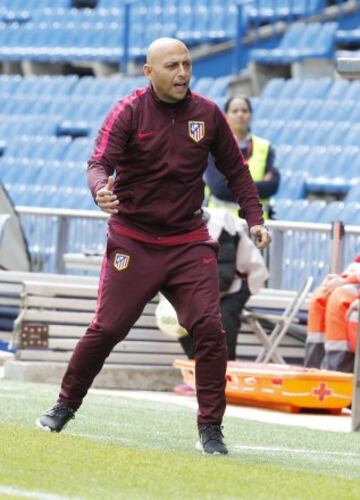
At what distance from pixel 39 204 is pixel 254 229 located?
14.4m

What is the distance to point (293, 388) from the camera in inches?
458

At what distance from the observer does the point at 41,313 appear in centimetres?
1306

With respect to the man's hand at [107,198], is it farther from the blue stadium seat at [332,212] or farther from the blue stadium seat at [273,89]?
the blue stadium seat at [273,89]

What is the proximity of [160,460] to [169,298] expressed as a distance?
1181mm

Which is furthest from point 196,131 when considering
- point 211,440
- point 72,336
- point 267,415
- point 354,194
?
point 354,194

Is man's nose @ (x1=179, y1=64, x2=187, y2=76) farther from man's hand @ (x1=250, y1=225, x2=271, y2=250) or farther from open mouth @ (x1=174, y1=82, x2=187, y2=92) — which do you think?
man's hand @ (x1=250, y1=225, x2=271, y2=250)

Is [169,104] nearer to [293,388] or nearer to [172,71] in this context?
[172,71]

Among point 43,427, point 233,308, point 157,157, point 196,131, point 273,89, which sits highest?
point 196,131

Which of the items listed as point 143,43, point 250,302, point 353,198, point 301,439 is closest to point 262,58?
point 143,43

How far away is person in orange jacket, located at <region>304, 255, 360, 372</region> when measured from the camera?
39.3 ft

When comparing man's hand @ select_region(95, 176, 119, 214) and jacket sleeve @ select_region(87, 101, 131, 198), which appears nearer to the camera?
man's hand @ select_region(95, 176, 119, 214)

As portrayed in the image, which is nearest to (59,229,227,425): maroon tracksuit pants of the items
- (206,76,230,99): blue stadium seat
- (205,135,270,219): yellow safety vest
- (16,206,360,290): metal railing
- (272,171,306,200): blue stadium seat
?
(205,135,270,219): yellow safety vest

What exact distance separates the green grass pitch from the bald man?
0.43 m

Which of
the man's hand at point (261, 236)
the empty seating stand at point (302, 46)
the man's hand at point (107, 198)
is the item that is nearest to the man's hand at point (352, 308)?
the man's hand at point (261, 236)
